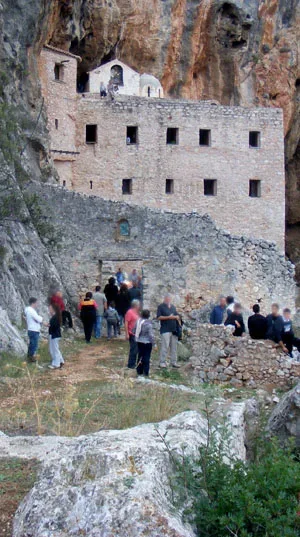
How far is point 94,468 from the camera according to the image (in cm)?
504

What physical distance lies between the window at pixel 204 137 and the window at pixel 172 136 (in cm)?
104

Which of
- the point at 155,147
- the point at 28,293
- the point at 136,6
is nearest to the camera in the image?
the point at 28,293

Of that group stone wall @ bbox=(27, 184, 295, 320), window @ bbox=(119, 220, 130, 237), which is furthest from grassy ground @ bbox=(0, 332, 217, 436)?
window @ bbox=(119, 220, 130, 237)

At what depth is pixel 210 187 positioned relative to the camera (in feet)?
96.5

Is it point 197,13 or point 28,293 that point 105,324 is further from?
point 197,13

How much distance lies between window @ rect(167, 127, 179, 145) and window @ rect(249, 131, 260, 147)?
318 centimetres

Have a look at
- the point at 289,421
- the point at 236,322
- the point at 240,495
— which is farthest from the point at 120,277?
the point at 240,495

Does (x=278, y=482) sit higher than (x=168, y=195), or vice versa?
(x=168, y=195)

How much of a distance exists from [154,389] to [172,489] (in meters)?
5.36

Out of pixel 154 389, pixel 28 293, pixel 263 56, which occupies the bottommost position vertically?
pixel 154 389

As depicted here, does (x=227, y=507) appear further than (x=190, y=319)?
No

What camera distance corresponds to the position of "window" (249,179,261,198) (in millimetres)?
29767

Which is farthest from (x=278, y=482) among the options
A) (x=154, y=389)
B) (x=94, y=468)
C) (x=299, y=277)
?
(x=299, y=277)

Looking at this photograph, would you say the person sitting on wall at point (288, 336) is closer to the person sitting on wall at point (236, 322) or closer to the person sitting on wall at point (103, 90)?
the person sitting on wall at point (236, 322)
